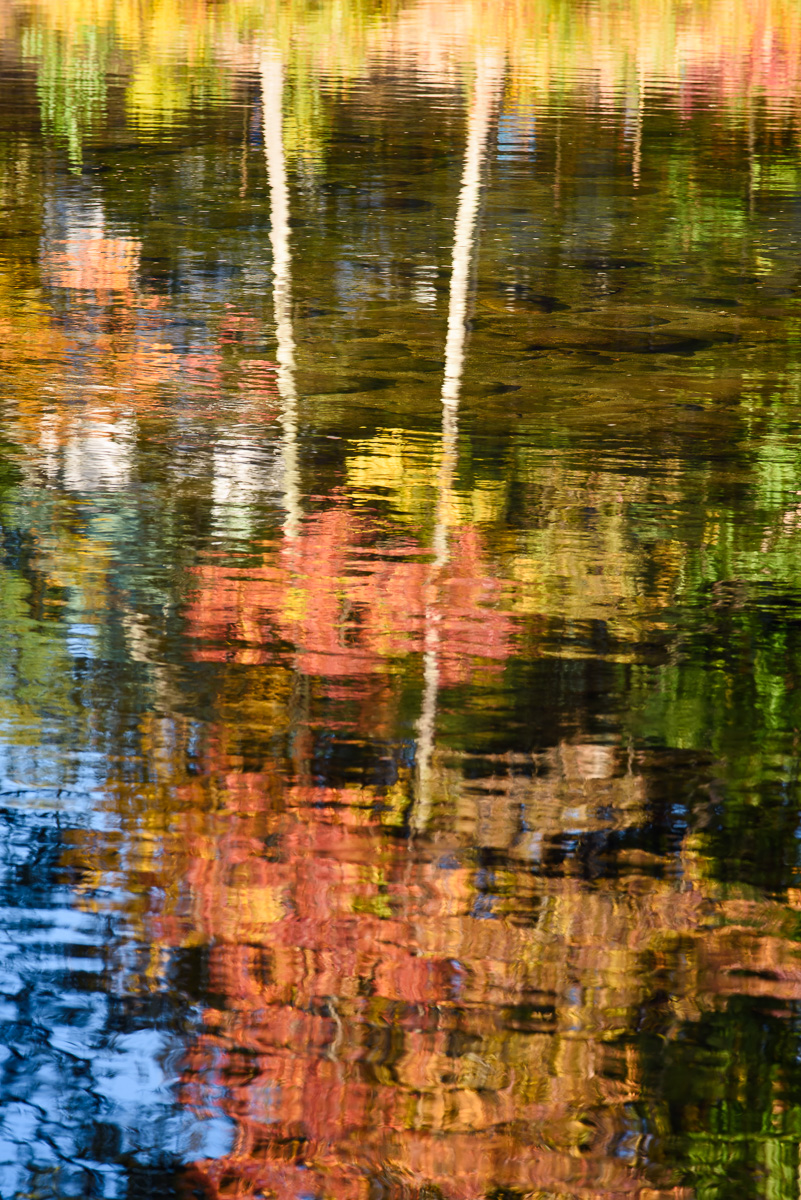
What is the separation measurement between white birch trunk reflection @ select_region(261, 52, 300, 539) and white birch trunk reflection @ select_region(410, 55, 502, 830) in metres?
0.69

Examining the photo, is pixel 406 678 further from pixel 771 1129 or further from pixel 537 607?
pixel 771 1129

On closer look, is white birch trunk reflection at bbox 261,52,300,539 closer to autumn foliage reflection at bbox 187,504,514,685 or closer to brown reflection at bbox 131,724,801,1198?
autumn foliage reflection at bbox 187,504,514,685

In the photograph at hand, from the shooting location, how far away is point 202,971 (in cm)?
397

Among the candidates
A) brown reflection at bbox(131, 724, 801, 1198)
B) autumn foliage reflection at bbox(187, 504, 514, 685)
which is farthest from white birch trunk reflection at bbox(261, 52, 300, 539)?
brown reflection at bbox(131, 724, 801, 1198)

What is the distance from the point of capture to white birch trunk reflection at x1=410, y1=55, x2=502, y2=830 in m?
5.13

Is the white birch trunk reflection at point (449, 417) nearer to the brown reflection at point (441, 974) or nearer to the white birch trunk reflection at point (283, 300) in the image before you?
the brown reflection at point (441, 974)

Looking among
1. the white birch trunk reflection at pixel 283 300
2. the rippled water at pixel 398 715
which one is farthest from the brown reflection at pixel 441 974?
the white birch trunk reflection at pixel 283 300

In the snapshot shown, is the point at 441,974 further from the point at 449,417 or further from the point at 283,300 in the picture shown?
the point at 283,300

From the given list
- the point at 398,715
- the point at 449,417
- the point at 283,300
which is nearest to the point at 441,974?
the point at 398,715

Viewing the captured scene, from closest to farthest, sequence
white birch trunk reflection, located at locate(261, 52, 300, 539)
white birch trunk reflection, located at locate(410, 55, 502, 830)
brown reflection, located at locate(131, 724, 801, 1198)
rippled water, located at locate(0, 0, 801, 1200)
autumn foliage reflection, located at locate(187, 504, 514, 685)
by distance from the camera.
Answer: brown reflection, located at locate(131, 724, 801, 1198)
rippled water, located at locate(0, 0, 801, 1200)
white birch trunk reflection, located at locate(410, 55, 502, 830)
autumn foliage reflection, located at locate(187, 504, 514, 685)
white birch trunk reflection, located at locate(261, 52, 300, 539)

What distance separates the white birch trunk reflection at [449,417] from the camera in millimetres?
5129

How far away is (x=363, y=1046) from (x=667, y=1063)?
71 centimetres

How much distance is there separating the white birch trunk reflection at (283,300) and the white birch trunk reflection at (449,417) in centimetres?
69

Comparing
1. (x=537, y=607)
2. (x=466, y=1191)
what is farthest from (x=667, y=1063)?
(x=537, y=607)
